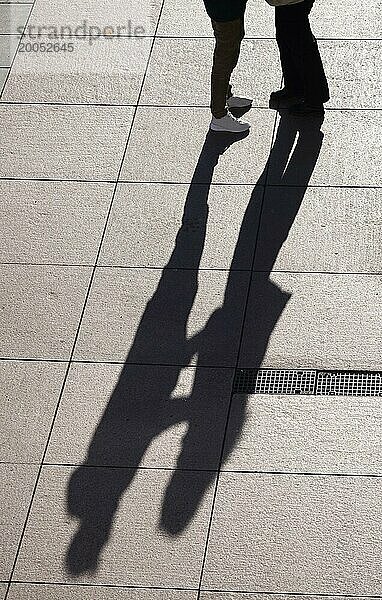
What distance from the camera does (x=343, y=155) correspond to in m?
7.46

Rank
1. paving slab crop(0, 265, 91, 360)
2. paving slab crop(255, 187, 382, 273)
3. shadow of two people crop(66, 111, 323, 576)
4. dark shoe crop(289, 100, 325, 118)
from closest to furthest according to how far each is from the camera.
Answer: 1. shadow of two people crop(66, 111, 323, 576)
2. paving slab crop(0, 265, 91, 360)
3. paving slab crop(255, 187, 382, 273)
4. dark shoe crop(289, 100, 325, 118)

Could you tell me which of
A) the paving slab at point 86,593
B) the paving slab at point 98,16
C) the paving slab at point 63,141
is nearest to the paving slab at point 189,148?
the paving slab at point 63,141

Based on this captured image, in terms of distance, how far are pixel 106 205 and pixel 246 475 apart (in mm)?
2288

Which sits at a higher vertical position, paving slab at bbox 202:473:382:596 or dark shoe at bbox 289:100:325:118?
dark shoe at bbox 289:100:325:118

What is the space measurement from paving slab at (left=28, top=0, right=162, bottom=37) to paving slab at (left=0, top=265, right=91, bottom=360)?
8.64ft

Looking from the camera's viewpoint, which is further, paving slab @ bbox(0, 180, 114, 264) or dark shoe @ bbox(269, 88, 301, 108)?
dark shoe @ bbox(269, 88, 301, 108)

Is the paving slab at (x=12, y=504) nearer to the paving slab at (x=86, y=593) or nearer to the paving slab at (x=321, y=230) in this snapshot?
the paving slab at (x=86, y=593)

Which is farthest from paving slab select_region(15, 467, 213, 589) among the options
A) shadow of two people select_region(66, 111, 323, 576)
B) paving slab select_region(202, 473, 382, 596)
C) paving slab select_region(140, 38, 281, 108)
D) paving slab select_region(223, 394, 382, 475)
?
paving slab select_region(140, 38, 281, 108)

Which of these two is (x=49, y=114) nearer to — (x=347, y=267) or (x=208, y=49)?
(x=208, y=49)

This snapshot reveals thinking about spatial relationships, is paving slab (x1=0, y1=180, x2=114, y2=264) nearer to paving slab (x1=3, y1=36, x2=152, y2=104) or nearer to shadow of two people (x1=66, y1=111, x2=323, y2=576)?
shadow of two people (x1=66, y1=111, x2=323, y2=576)

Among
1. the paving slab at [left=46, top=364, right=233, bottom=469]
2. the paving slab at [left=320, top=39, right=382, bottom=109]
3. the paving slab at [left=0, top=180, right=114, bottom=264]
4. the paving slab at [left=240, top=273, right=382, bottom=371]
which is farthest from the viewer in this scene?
the paving slab at [left=320, top=39, right=382, bottom=109]

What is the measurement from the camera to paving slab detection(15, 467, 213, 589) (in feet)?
17.6

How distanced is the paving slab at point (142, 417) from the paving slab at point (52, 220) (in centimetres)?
98

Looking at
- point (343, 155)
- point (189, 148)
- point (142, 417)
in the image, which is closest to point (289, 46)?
point (343, 155)
